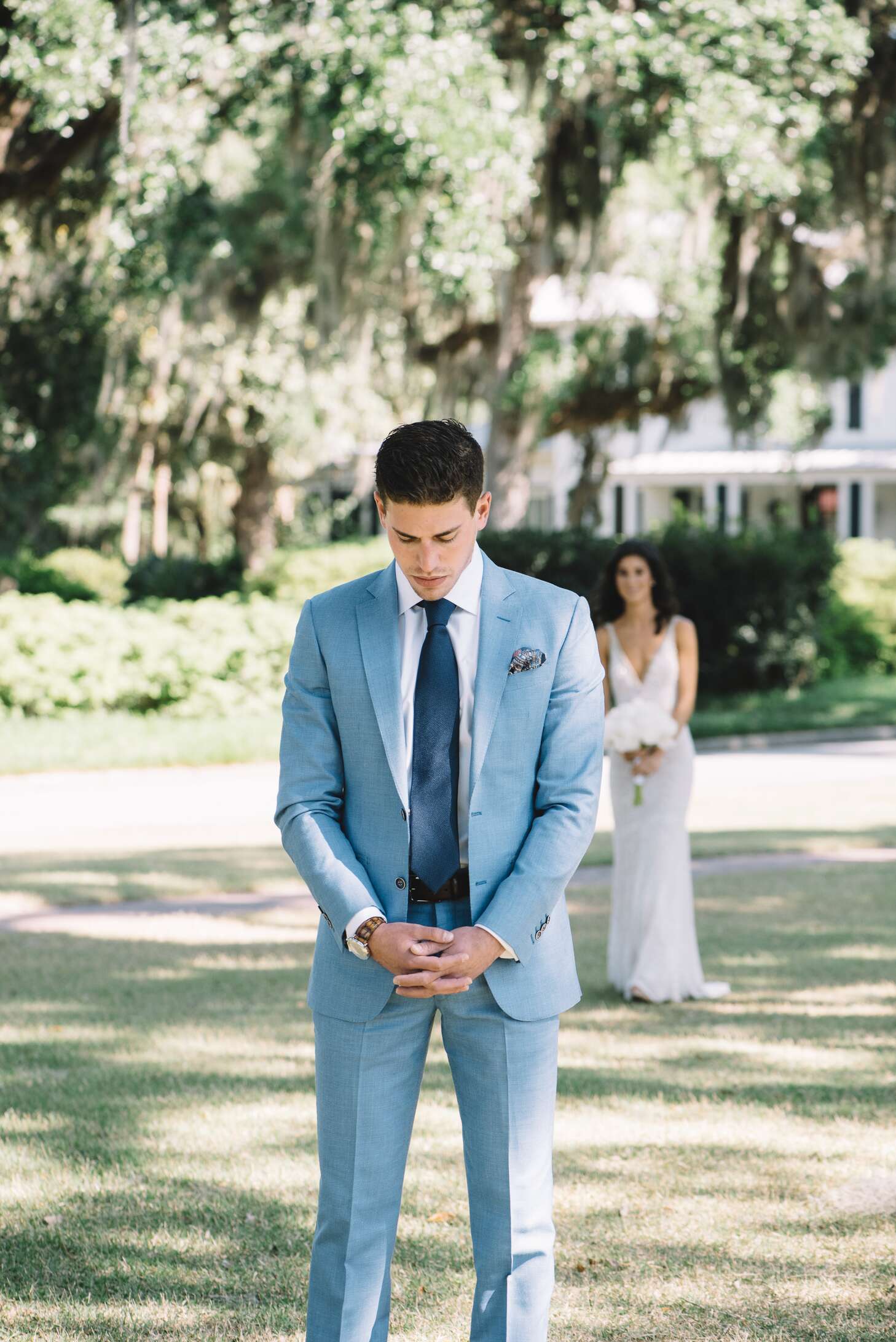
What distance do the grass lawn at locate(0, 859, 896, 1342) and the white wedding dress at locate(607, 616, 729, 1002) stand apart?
22 cm

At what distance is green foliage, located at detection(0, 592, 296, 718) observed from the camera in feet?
52.4

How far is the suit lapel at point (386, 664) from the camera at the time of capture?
2.83 metres

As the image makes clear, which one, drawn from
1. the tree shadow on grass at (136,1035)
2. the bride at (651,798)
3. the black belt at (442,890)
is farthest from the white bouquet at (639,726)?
the black belt at (442,890)

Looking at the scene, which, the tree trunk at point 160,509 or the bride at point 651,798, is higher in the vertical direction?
the tree trunk at point 160,509

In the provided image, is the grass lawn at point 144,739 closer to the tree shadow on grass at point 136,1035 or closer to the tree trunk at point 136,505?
the tree shadow on grass at point 136,1035

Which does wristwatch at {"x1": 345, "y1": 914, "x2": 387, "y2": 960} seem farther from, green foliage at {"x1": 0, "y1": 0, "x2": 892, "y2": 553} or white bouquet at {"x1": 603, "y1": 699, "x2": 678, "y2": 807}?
green foliage at {"x1": 0, "y1": 0, "x2": 892, "y2": 553}

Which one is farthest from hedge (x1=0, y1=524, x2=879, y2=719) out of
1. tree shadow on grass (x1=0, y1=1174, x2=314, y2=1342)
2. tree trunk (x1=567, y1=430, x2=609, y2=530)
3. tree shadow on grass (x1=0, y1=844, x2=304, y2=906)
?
tree shadow on grass (x1=0, y1=1174, x2=314, y2=1342)

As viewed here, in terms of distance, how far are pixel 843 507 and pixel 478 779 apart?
3786 cm

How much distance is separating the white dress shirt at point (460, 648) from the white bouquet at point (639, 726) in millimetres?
4068

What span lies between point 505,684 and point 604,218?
1616cm

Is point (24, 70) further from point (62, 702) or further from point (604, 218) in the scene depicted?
point (604, 218)

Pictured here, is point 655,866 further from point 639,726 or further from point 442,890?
point 442,890

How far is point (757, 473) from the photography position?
3828 centimetres

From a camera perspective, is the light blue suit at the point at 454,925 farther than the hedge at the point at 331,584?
No
